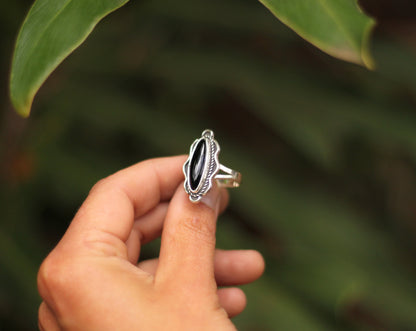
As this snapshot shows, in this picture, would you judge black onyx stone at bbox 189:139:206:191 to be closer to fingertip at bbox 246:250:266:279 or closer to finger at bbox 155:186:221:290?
finger at bbox 155:186:221:290

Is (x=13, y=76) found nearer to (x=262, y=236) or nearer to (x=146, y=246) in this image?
(x=146, y=246)

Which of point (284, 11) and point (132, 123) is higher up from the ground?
point (284, 11)

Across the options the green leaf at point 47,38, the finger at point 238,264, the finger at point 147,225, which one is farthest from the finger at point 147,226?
the green leaf at point 47,38

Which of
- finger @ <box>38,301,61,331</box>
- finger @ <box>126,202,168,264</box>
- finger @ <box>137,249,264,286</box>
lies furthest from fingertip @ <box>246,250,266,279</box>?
finger @ <box>38,301,61,331</box>

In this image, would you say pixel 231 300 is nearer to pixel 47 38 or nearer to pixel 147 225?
pixel 147 225

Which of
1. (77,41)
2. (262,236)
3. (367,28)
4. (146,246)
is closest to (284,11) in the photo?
(367,28)

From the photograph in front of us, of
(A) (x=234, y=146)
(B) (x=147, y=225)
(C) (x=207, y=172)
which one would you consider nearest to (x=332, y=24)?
(C) (x=207, y=172)

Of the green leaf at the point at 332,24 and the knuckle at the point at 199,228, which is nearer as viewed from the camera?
the green leaf at the point at 332,24

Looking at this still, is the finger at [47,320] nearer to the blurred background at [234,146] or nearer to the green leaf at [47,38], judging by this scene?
the green leaf at [47,38]
